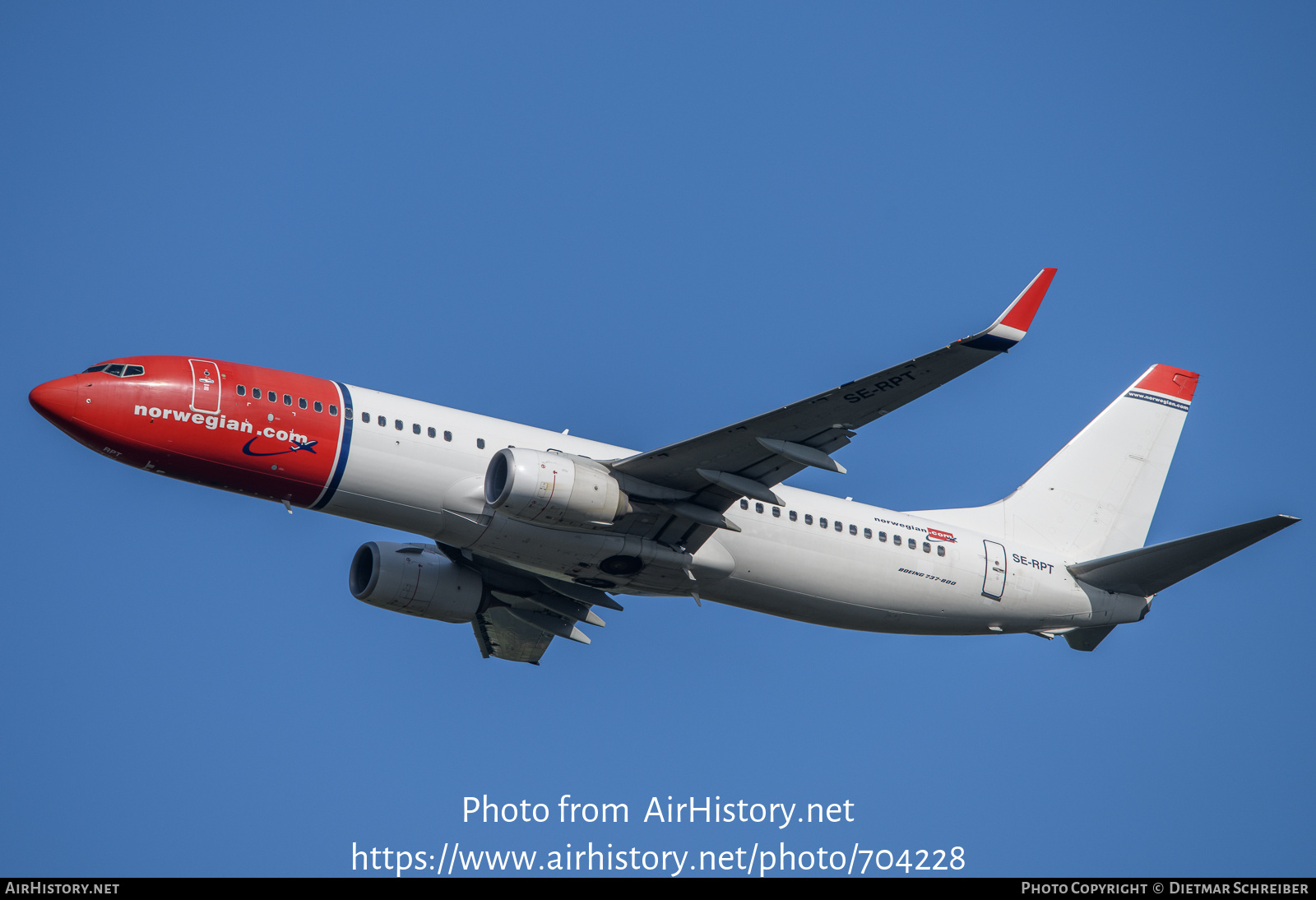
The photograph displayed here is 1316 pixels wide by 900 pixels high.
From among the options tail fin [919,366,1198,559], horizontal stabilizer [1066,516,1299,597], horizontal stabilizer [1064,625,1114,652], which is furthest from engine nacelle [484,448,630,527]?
horizontal stabilizer [1064,625,1114,652]

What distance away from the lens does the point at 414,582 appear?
33.0 metres

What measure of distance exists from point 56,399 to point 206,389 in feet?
10.1

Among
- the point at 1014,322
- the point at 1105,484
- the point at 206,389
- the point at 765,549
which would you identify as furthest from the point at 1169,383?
the point at 206,389

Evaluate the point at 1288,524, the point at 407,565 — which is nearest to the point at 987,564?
the point at 1288,524

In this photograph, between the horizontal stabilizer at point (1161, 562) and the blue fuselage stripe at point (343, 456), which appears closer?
the blue fuselage stripe at point (343, 456)

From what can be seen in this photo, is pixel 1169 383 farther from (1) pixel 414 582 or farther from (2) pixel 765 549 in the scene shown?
(1) pixel 414 582

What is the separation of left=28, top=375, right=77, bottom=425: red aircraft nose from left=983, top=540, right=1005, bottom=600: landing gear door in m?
22.9

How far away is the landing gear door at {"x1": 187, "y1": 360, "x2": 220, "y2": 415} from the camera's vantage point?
90.8 ft

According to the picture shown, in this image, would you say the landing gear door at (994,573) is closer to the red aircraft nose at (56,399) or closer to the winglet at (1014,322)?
the winglet at (1014,322)

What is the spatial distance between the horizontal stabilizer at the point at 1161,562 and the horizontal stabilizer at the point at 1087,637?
10.9 inches

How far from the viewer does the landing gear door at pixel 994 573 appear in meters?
34.0

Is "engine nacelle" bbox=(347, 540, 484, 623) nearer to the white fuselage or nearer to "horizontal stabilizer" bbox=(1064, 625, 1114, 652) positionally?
the white fuselage

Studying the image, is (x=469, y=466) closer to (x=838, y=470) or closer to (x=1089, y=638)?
(x=838, y=470)

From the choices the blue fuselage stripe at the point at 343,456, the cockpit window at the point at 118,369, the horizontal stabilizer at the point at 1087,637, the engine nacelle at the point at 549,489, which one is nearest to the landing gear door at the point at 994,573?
the horizontal stabilizer at the point at 1087,637
